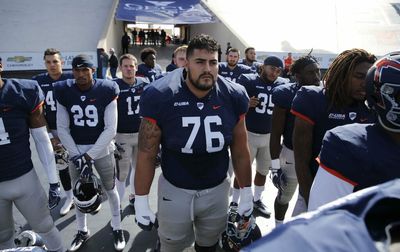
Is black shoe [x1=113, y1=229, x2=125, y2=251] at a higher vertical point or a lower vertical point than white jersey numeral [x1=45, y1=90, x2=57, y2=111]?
lower

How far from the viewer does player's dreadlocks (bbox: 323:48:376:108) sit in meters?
2.10

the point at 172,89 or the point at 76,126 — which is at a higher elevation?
the point at 172,89

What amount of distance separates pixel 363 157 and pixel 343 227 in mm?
735

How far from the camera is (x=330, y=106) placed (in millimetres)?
2154

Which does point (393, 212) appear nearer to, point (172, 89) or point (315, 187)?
point (315, 187)

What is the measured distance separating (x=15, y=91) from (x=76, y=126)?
0.90m

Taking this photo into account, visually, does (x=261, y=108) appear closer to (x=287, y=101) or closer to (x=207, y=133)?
(x=287, y=101)

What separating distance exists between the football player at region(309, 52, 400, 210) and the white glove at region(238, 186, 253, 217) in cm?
121

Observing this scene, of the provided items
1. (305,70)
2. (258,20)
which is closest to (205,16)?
(258,20)

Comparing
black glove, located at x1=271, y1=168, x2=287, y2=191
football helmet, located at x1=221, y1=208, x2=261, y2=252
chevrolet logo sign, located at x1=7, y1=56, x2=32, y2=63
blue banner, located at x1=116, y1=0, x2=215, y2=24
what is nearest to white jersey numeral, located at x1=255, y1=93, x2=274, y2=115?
black glove, located at x1=271, y1=168, x2=287, y2=191

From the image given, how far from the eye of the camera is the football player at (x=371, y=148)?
130cm

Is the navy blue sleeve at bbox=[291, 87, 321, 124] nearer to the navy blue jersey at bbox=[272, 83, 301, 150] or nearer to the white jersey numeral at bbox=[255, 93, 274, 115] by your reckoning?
the navy blue jersey at bbox=[272, 83, 301, 150]

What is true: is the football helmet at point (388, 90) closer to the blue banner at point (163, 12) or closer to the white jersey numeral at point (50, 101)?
the white jersey numeral at point (50, 101)

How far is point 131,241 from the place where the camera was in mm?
3566
